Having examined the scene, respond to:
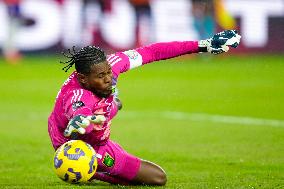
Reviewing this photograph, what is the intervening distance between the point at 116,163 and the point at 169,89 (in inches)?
499

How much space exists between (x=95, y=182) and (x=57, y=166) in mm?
1345

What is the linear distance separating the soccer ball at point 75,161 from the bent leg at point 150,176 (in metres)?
0.92

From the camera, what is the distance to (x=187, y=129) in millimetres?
14430

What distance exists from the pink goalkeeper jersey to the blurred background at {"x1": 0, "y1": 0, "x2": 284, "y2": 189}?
2.53 ft

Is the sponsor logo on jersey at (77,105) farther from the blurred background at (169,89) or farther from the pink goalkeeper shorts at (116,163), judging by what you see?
the blurred background at (169,89)

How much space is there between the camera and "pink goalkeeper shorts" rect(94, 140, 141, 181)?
8961 mm

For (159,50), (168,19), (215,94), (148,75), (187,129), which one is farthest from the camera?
(168,19)

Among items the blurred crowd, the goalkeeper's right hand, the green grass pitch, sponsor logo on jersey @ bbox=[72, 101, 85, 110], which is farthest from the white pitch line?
the blurred crowd

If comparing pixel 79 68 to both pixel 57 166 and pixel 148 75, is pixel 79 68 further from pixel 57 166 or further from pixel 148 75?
pixel 148 75

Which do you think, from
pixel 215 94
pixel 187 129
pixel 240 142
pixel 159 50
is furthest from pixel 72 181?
pixel 215 94

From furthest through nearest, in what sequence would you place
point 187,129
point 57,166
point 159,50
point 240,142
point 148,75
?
point 148,75, point 187,129, point 240,142, point 159,50, point 57,166

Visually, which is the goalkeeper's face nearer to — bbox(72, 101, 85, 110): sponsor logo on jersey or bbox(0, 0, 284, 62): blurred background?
bbox(72, 101, 85, 110): sponsor logo on jersey

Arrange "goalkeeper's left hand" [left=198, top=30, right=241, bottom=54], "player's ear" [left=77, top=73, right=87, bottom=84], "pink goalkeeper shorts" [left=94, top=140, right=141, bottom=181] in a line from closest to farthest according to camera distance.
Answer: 1. "player's ear" [left=77, top=73, right=87, bottom=84]
2. "goalkeeper's left hand" [left=198, top=30, right=241, bottom=54]
3. "pink goalkeeper shorts" [left=94, top=140, right=141, bottom=181]

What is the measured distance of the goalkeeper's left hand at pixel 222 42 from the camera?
8859 millimetres
